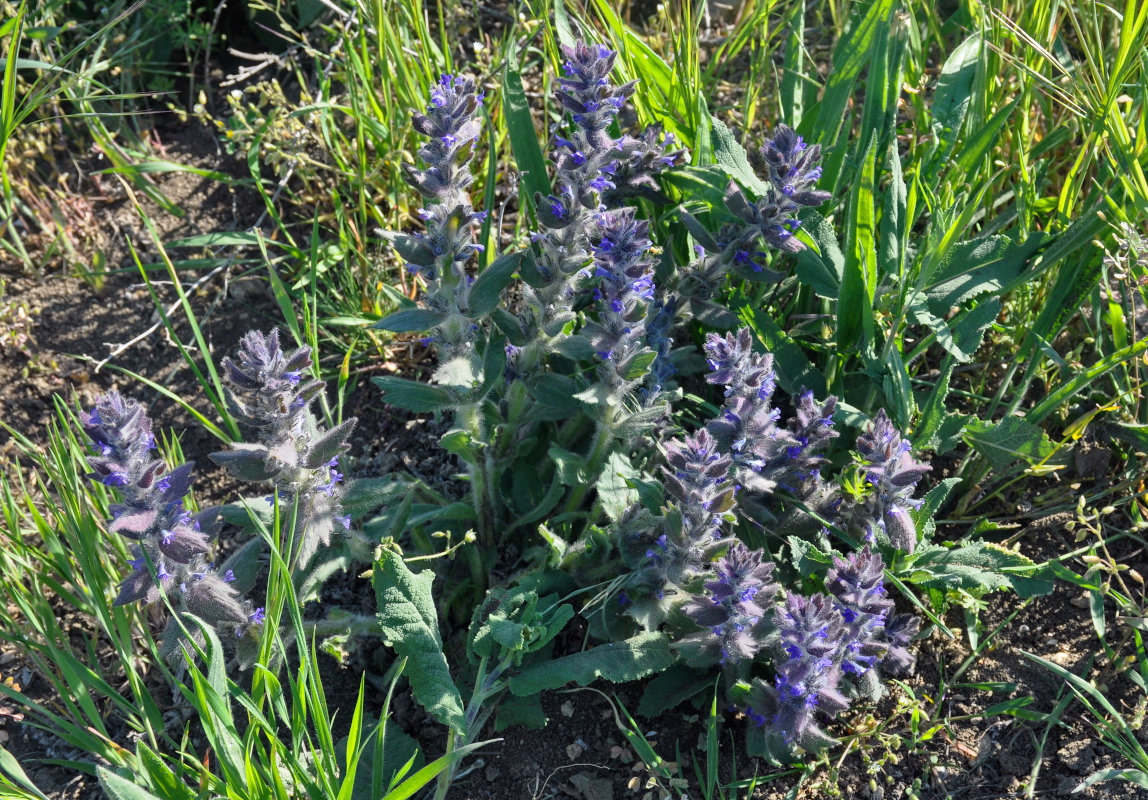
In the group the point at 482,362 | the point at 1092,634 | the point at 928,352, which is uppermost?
the point at 482,362

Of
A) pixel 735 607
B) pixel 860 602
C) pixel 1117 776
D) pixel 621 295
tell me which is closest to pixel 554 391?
pixel 621 295

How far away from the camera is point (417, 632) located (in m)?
2.67

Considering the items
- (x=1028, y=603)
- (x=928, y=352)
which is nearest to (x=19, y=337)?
(x=928, y=352)

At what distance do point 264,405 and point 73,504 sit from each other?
0.64 meters

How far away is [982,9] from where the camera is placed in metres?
3.06

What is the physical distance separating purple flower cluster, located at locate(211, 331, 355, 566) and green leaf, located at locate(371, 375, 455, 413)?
29 cm

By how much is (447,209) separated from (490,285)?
266 mm

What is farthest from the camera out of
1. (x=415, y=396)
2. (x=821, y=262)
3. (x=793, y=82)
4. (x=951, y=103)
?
(x=793, y=82)

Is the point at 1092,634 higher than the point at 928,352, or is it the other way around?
the point at 928,352

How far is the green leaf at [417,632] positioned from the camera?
2.61m

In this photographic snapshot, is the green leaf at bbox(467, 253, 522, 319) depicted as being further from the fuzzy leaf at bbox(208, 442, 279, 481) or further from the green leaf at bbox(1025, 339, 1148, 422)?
the green leaf at bbox(1025, 339, 1148, 422)

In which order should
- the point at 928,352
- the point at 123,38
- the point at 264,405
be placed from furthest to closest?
the point at 123,38
the point at 928,352
the point at 264,405

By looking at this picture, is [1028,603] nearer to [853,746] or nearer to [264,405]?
[853,746]

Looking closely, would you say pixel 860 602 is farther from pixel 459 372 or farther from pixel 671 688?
pixel 459 372
